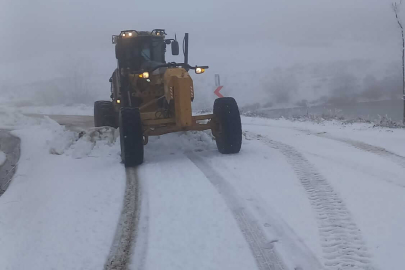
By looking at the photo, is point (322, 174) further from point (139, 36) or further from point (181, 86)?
point (139, 36)

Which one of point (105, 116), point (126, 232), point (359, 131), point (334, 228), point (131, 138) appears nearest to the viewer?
point (334, 228)

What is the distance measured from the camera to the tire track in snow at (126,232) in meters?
4.25

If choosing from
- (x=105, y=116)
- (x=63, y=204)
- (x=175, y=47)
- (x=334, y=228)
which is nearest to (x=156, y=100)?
(x=175, y=47)

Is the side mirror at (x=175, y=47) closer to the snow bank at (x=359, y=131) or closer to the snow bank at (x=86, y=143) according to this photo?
the snow bank at (x=86, y=143)

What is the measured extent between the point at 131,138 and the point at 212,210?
312 cm

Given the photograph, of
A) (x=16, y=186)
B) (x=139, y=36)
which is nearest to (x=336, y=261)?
(x=16, y=186)

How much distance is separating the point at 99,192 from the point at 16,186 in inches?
68.9

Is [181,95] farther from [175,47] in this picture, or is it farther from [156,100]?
[175,47]

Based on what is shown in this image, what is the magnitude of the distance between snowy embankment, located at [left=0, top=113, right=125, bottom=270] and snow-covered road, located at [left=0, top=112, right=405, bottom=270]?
0.02 meters

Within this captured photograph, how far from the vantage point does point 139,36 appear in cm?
1019

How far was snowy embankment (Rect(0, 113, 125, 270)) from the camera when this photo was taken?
4461 mm

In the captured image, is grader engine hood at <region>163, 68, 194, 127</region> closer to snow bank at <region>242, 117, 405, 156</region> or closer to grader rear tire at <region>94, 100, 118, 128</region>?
snow bank at <region>242, 117, 405, 156</region>

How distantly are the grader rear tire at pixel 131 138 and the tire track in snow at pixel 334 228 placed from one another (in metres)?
2.90

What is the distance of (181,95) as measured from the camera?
8117mm
